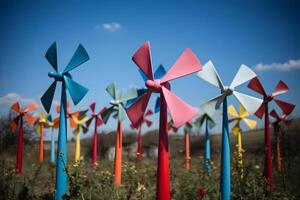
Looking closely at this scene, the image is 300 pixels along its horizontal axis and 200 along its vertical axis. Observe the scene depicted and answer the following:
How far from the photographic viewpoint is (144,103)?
5.09 m

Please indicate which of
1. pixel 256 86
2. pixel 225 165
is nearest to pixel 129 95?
pixel 256 86

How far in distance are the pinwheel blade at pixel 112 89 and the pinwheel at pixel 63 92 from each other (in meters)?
2.95

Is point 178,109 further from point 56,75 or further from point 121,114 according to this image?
point 121,114

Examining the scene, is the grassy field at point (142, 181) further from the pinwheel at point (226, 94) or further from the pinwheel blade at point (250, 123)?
the pinwheel blade at point (250, 123)

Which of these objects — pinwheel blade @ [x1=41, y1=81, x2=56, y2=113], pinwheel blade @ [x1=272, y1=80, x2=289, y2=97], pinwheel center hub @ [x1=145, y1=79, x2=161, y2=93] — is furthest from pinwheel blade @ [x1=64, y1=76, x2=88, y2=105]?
pinwheel blade @ [x1=272, y1=80, x2=289, y2=97]

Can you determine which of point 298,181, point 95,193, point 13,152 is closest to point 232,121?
point 298,181

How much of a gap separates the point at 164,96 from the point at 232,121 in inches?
327

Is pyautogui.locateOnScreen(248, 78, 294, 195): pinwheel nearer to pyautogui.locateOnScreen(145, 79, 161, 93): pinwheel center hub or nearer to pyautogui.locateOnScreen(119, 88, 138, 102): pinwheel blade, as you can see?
pyautogui.locateOnScreen(145, 79, 161, 93): pinwheel center hub

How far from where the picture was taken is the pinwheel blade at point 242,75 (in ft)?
20.0

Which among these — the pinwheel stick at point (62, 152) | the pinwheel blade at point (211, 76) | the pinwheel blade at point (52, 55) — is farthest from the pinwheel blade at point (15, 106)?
the pinwheel blade at point (211, 76)

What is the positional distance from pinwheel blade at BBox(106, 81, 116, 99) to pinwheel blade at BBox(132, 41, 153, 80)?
173 inches

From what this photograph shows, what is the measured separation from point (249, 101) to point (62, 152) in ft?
12.6

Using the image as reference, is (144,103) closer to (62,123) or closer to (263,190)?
(62,123)

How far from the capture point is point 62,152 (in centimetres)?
555
